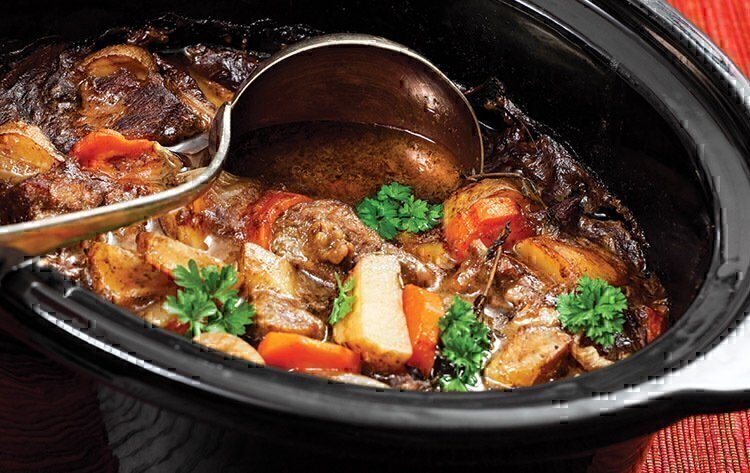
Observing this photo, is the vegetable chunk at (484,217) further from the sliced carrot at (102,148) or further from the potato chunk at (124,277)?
the sliced carrot at (102,148)

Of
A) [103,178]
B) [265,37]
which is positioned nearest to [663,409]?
[103,178]

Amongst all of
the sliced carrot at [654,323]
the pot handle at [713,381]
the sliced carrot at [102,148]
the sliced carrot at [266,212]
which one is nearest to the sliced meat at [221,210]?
the sliced carrot at [266,212]

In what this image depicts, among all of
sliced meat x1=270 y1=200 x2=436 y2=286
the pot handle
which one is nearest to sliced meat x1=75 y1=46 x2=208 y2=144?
sliced meat x1=270 y1=200 x2=436 y2=286

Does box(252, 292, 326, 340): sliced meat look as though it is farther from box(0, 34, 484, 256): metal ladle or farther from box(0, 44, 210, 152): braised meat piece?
box(0, 44, 210, 152): braised meat piece

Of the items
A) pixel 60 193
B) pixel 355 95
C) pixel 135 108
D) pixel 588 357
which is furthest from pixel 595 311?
pixel 135 108

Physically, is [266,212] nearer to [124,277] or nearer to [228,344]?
[124,277]

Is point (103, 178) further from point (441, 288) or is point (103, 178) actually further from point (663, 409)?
point (663, 409)
